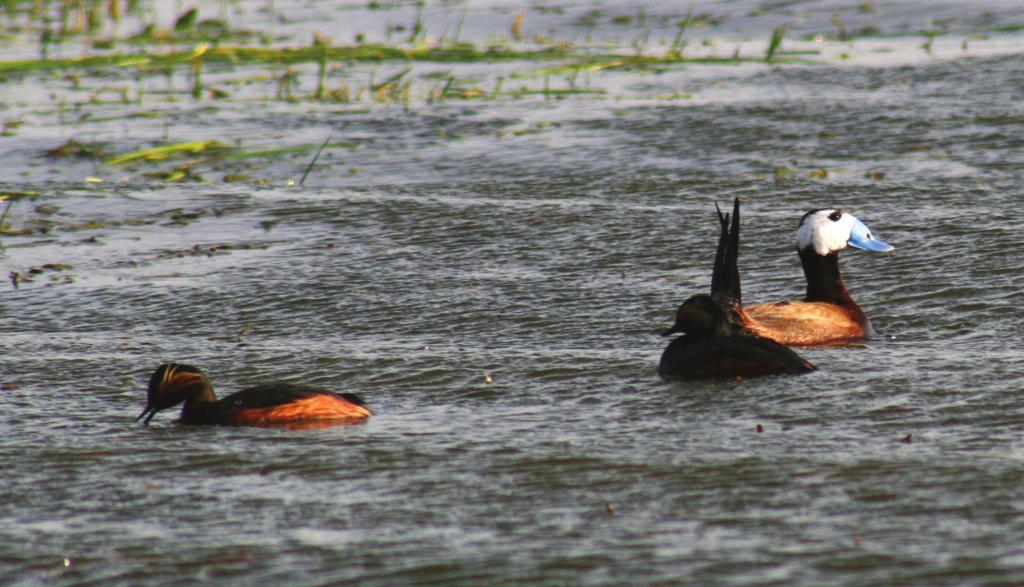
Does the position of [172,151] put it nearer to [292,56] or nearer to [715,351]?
[292,56]

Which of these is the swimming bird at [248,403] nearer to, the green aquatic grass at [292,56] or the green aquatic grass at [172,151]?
the green aquatic grass at [172,151]

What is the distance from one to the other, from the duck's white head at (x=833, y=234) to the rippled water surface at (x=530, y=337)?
267 mm

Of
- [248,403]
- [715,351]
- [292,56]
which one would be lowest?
[248,403]

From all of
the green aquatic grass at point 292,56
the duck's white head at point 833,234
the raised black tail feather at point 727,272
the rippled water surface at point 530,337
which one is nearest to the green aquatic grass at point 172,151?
the rippled water surface at point 530,337

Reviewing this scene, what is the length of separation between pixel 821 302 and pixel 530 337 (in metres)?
1.47

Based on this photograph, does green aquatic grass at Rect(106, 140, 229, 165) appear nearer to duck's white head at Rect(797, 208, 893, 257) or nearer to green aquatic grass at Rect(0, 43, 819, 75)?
green aquatic grass at Rect(0, 43, 819, 75)

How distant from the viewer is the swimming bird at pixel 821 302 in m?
8.18

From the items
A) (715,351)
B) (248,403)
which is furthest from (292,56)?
(248,403)

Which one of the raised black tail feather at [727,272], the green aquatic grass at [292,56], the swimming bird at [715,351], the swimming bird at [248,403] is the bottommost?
the swimming bird at [248,403]

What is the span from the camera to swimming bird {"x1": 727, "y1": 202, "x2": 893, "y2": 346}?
8180 millimetres

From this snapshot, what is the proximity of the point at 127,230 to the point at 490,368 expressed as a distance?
423 cm

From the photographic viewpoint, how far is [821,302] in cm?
845

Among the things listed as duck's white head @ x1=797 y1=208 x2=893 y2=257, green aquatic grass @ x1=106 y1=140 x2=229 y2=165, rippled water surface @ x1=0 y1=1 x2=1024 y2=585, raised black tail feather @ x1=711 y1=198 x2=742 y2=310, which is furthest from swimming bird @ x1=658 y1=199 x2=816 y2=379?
green aquatic grass @ x1=106 y1=140 x2=229 y2=165

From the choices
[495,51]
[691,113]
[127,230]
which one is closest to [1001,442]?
[127,230]
